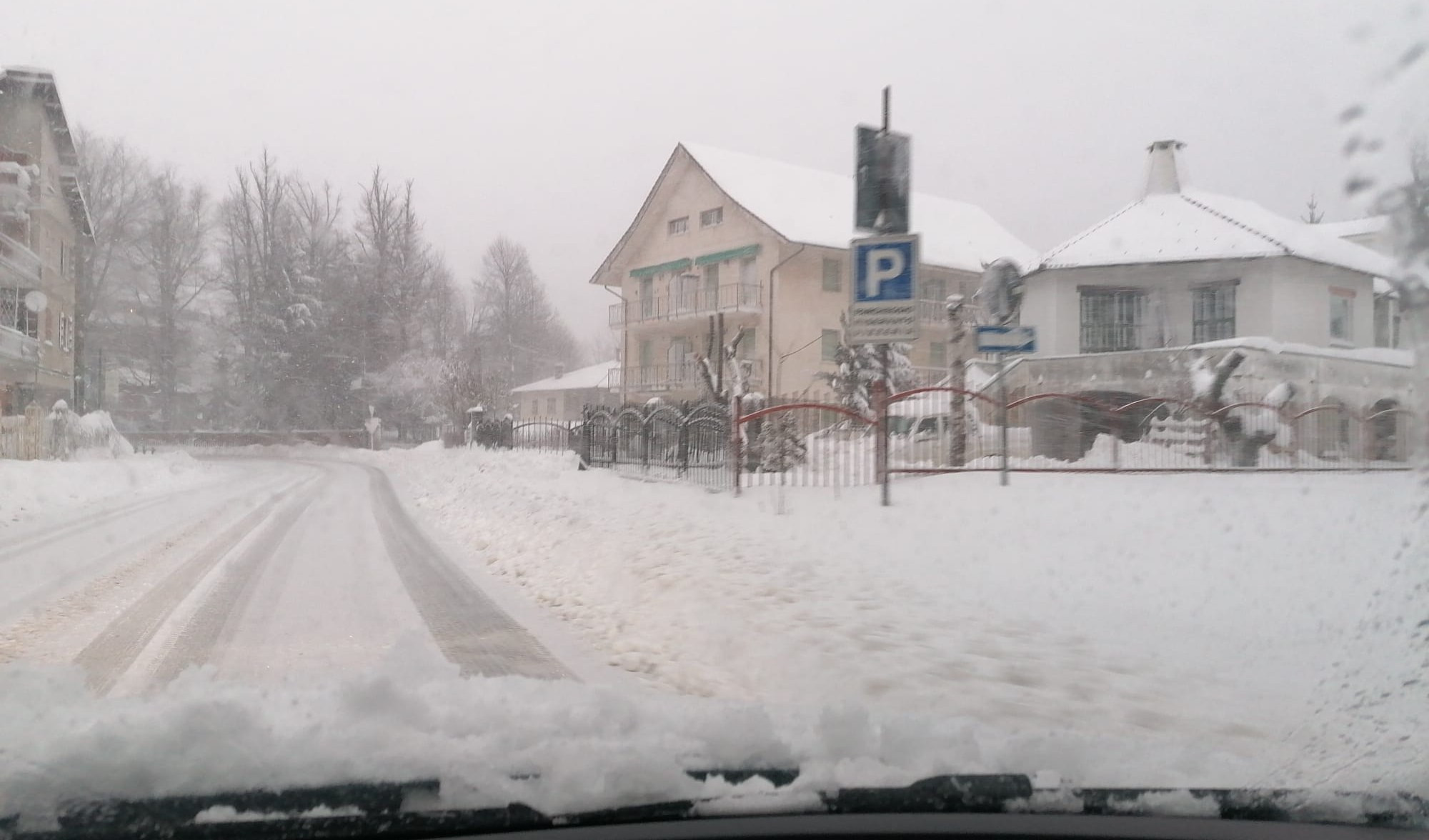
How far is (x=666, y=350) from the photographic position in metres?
13.4

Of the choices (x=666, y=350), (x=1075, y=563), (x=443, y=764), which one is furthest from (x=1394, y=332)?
(x=666, y=350)

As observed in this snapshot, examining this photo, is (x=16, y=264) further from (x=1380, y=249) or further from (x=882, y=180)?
(x=1380, y=249)

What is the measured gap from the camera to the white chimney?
26.3 feet

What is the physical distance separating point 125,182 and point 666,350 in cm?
770

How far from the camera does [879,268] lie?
8945mm

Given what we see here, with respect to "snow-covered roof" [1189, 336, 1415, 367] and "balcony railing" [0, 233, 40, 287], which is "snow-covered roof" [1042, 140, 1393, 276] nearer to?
"snow-covered roof" [1189, 336, 1415, 367]

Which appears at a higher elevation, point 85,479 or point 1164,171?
point 1164,171

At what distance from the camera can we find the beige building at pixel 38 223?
5562 mm

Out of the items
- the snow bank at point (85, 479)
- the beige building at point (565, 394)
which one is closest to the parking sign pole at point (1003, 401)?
the beige building at point (565, 394)

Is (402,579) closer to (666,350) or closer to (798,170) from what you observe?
(798,170)

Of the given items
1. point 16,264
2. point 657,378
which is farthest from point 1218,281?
point 16,264

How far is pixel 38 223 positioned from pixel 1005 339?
8.99 meters

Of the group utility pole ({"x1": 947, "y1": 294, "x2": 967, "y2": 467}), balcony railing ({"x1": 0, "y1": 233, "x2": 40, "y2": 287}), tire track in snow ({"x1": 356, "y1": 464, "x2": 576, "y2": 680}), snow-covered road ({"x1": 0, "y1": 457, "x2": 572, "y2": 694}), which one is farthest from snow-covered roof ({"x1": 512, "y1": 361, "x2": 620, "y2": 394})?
balcony railing ({"x1": 0, "y1": 233, "x2": 40, "y2": 287})

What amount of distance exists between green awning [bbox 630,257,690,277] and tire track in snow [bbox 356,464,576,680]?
3.72m
